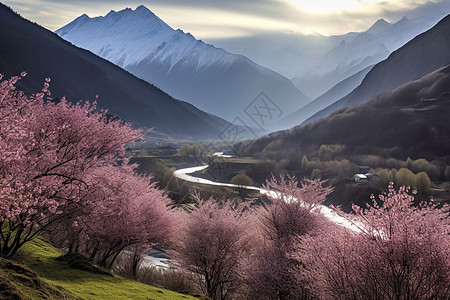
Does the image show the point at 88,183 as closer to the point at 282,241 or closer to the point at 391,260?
the point at 391,260

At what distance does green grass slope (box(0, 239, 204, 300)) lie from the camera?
1348cm

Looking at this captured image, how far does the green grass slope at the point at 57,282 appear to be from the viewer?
13.5 metres

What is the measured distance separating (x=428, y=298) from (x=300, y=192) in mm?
19445

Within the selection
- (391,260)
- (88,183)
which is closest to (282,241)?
(391,260)

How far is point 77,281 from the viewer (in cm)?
2273

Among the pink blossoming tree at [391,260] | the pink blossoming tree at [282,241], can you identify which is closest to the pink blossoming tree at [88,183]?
the pink blossoming tree at [282,241]

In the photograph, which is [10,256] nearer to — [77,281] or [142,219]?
[77,281]

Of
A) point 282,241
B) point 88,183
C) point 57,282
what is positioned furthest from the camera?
point 282,241

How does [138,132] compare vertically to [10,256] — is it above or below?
above

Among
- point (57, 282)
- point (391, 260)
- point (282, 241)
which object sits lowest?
point (57, 282)

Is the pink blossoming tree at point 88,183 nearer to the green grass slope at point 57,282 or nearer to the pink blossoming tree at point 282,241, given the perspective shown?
the green grass slope at point 57,282

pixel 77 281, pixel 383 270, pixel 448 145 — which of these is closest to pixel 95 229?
pixel 77 281

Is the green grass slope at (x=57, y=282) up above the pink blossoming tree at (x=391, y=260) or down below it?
below

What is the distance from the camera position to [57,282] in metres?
20.9
